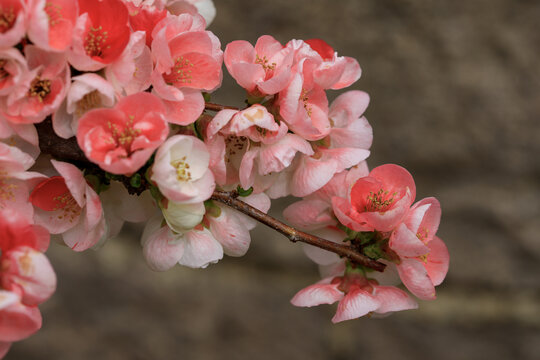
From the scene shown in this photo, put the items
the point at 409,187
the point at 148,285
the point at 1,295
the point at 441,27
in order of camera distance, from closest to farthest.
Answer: the point at 1,295, the point at 409,187, the point at 441,27, the point at 148,285

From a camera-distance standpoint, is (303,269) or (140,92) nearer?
(140,92)

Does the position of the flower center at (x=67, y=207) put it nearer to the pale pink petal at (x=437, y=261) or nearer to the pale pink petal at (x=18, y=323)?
the pale pink petal at (x=18, y=323)

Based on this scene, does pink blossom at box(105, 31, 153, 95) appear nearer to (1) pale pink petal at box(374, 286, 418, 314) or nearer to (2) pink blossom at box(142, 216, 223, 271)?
(2) pink blossom at box(142, 216, 223, 271)

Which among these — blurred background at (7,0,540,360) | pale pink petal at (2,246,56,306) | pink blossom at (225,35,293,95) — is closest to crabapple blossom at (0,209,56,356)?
pale pink petal at (2,246,56,306)

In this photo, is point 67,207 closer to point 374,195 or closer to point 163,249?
Answer: point 163,249

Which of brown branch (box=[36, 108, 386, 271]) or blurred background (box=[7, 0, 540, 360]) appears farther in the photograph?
blurred background (box=[7, 0, 540, 360])

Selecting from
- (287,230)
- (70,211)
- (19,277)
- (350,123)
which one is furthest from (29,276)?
(350,123)

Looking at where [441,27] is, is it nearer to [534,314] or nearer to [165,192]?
[534,314]

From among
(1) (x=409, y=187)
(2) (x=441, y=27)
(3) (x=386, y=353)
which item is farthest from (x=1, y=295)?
(3) (x=386, y=353)
